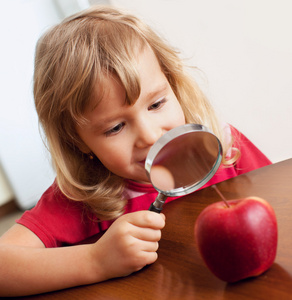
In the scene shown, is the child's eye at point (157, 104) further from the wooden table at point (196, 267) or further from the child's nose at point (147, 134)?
the wooden table at point (196, 267)

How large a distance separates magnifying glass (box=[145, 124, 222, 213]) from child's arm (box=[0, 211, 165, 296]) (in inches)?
1.9

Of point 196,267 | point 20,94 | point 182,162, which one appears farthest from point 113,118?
point 20,94

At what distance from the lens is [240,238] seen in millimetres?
505

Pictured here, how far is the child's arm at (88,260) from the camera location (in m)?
0.69

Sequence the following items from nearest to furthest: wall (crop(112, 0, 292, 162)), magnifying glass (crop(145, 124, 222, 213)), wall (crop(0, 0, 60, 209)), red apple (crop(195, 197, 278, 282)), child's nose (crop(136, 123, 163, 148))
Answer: red apple (crop(195, 197, 278, 282)) → magnifying glass (crop(145, 124, 222, 213)) → child's nose (crop(136, 123, 163, 148)) → wall (crop(112, 0, 292, 162)) → wall (crop(0, 0, 60, 209))

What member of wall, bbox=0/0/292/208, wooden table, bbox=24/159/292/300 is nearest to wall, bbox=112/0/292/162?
wall, bbox=0/0/292/208

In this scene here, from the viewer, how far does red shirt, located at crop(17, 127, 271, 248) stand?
104 cm

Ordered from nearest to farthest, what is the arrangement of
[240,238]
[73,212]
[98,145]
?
[240,238] < [98,145] < [73,212]

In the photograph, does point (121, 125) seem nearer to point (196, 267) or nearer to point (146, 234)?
point (146, 234)

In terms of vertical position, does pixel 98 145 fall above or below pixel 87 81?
below

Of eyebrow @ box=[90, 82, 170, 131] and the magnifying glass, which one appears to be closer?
the magnifying glass

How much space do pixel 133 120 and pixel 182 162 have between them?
0.21m

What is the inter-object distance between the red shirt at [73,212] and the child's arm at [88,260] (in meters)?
0.20

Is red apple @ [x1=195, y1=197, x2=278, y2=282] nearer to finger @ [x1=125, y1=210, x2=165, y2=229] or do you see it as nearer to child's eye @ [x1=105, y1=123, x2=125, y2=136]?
finger @ [x1=125, y1=210, x2=165, y2=229]
